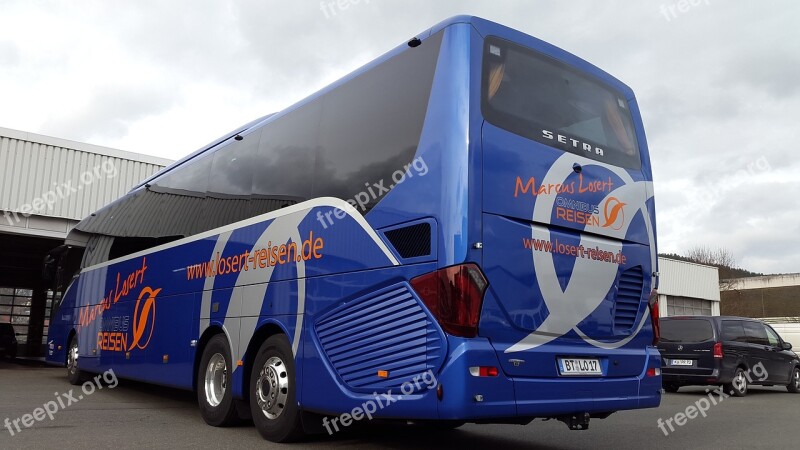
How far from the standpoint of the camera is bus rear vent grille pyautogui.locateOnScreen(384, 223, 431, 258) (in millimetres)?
4918

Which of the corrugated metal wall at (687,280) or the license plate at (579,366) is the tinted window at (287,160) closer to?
the license plate at (579,366)

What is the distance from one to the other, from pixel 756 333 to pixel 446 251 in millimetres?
13105

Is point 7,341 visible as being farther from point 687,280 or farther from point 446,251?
point 687,280

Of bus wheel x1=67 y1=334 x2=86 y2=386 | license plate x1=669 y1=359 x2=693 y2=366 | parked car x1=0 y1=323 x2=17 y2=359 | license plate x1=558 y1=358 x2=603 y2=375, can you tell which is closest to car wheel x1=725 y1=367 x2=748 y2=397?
license plate x1=669 y1=359 x2=693 y2=366

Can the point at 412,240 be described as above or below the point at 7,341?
above

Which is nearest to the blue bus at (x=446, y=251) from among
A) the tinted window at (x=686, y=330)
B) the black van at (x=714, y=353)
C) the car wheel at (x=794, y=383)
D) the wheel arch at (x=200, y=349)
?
the wheel arch at (x=200, y=349)

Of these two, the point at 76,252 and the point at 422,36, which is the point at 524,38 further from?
the point at 76,252

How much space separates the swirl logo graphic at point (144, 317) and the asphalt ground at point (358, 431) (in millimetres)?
906

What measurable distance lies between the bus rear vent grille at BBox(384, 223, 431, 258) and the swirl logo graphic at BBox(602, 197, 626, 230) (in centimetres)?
176

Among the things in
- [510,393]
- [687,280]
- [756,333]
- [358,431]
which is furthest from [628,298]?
[687,280]

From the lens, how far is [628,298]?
5.93 metres

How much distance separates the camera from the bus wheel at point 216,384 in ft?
23.5

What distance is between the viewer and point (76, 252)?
13211mm

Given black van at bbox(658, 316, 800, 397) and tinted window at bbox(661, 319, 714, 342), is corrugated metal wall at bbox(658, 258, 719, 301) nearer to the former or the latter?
black van at bbox(658, 316, 800, 397)
